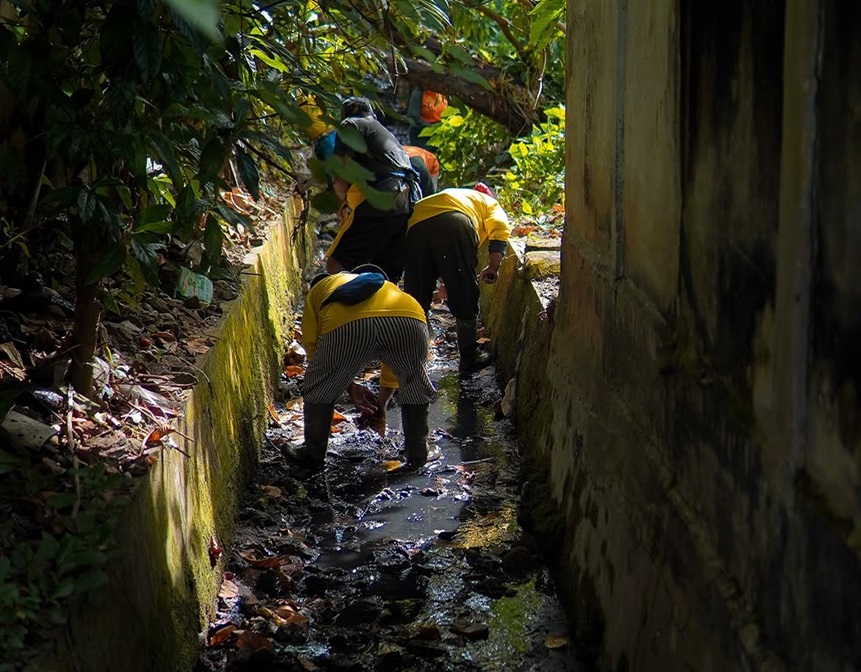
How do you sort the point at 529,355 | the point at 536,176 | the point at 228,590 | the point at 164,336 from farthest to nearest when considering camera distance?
the point at 536,176 → the point at 529,355 → the point at 164,336 → the point at 228,590

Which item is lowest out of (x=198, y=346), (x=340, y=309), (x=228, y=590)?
(x=228, y=590)

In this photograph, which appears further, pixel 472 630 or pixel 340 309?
pixel 340 309

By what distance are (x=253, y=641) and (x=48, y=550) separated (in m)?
1.36

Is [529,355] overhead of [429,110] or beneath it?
beneath

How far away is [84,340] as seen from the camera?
4.64 metres

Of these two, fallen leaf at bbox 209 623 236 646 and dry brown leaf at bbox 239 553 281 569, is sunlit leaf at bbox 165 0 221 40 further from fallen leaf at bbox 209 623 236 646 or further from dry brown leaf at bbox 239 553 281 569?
dry brown leaf at bbox 239 553 281 569

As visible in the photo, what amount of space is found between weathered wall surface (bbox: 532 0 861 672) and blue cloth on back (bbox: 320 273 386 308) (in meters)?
1.50

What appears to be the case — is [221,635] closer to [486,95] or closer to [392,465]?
[392,465]

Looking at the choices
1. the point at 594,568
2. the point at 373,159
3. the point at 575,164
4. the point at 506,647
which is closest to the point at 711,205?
the point at 594,568

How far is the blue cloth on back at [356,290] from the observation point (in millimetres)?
6352

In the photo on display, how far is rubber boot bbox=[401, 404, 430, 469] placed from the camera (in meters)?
6.74

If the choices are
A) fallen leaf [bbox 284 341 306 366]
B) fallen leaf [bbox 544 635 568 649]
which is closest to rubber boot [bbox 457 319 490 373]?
fallen leaf [bbox 284 341 306 366]

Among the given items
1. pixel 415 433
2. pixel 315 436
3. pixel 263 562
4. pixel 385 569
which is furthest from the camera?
pixel 415 433

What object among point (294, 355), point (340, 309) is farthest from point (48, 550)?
point (294, 355)
